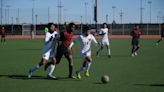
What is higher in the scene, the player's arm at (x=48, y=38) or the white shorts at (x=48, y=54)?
the player's arm at (x=48, y=38)

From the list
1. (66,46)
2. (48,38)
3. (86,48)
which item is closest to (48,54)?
(48,38)

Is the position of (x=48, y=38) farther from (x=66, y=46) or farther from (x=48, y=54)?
(x=66, y=46)

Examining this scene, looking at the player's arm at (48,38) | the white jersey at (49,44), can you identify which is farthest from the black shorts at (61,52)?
the player's arm at (48,38)

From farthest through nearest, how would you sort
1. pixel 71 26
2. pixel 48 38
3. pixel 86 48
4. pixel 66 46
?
1. pixel 86 48
2. pixel 66 46
3. pixel 71 26
4. pixel 48 38

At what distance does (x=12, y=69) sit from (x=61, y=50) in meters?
3.70

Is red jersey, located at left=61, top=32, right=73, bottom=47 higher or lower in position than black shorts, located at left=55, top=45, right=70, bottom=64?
higher

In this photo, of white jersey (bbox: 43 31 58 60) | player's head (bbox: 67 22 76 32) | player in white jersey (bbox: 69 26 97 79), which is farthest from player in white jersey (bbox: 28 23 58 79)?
Result: player in white jersey (bbox: 69 26 97 79)

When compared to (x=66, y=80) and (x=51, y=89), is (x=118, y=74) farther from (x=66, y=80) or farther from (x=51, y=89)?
(x=51, y=89)

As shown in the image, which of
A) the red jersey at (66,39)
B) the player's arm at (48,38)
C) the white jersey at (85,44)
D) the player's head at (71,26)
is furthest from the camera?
Result: the white jersey at (85,44)

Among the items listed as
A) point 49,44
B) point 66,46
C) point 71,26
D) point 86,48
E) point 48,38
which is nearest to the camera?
point 48,38

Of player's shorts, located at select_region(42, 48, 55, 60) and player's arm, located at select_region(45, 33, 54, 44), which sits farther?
player's shorts, located at select_region(42, 48, 55, 60)

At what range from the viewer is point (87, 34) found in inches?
593

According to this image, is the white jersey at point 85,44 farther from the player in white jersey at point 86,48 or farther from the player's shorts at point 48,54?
the player's shorts at point 48,54

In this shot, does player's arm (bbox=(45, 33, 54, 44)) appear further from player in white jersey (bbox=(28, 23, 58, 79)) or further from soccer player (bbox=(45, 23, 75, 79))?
soccer player (bbox=(45, 23, 75, 79))
